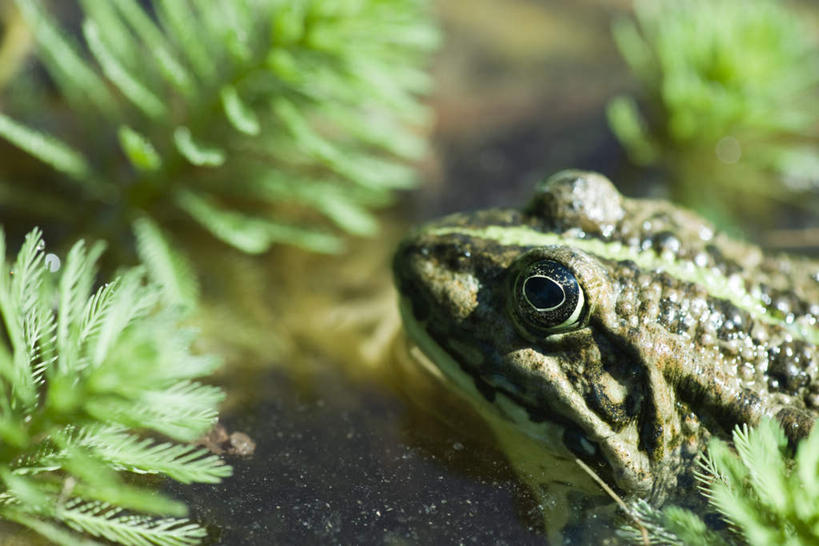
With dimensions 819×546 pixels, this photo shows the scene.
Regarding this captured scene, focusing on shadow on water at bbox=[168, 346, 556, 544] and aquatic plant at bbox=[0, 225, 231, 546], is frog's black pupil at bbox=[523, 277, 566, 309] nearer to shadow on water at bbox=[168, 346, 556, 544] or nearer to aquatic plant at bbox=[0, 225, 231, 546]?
shadow on water at bbox=[168, 346, 556, 544]

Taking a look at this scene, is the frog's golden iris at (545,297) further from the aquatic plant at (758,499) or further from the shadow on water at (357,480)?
the aquatic plant at (758,499)

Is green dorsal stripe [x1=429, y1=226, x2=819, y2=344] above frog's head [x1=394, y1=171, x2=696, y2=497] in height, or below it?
above

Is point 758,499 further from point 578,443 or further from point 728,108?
point 728,108

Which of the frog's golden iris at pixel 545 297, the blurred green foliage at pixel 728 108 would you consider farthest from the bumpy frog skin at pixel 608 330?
the blurred green foliage at pixel 728 108

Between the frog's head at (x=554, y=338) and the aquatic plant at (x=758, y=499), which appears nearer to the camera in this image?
the aquatic plant at (x=758, y=499)

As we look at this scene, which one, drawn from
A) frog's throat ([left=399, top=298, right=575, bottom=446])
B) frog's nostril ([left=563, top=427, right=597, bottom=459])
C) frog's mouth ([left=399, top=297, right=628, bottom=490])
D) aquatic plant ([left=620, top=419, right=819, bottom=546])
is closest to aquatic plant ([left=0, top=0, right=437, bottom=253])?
frog's throat ([left=399, top=298, right=575, bottom=446])

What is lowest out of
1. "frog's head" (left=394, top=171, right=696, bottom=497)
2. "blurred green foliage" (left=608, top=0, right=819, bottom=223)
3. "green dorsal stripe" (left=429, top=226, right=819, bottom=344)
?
"frog's head" (left=394, top=171, right=696, bottom=497)

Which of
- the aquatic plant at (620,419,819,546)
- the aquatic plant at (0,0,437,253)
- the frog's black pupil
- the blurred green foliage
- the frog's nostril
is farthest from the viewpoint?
the blurred green foliage
